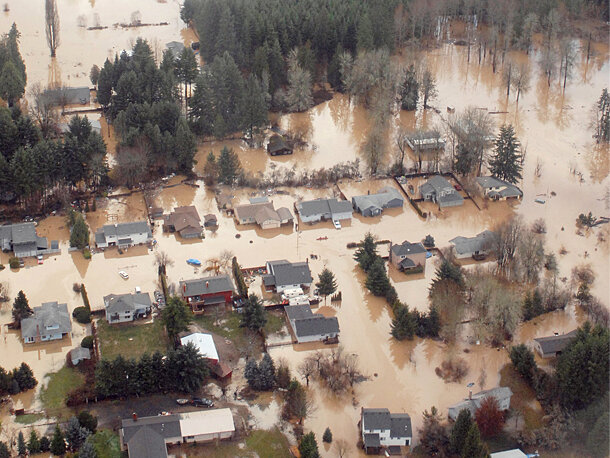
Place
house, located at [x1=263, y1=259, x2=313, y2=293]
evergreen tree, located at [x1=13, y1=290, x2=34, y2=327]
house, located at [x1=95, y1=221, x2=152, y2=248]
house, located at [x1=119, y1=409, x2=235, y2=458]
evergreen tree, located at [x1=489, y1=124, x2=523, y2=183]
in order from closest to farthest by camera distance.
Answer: house, located at [x1=119, y1=409, x2=235, y2=458]
evergreen tree, located at [x1=13, y1=290, x2=34, y2=327]
house, located at [x1=263, y1=259, x2=313, y2=293]
house, located at [x1=95, y1=221, x2=152, y2=248]
evergreen tree, located at [x1=489, y1=124, x2=523, y2=183]

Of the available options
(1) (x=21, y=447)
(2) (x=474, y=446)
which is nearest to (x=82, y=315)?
→ (1) (x=21, y=447)

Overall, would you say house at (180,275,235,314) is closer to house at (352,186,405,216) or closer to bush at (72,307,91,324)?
bush at (72,307,91,324)

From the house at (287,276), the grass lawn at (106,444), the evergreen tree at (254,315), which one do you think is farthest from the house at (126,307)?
the grass lawn at (106,444)

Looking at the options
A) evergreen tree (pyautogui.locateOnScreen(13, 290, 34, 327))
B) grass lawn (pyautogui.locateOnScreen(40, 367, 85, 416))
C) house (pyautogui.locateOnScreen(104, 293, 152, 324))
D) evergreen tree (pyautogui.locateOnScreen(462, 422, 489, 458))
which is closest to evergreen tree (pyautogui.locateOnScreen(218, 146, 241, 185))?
house (pyautogui.locateOnScreen(104, 293, 152, 324))

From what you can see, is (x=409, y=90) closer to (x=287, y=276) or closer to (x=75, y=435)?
(x=287, y=276)

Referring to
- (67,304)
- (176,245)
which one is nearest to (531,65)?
(176,245)
